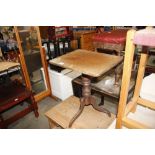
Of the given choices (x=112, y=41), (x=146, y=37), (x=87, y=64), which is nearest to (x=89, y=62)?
(x=87, y=64)

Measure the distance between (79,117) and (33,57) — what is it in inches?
62.3

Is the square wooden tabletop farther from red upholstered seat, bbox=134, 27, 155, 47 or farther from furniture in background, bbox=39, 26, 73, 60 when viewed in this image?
furniture in background, bbox=39, 26, 73, 60

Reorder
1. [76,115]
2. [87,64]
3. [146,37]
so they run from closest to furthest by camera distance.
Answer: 1. [146,37]
2. [87,64]
3. [76,115]

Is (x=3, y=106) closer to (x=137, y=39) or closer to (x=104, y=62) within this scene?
(x=104, y=62)

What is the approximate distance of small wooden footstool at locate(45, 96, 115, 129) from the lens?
6.22ft

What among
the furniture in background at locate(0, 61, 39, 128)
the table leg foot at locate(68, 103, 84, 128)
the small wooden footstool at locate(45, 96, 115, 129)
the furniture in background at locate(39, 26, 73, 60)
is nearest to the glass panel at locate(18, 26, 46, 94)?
the furniture in background at locate(39, 26, 73, 60)

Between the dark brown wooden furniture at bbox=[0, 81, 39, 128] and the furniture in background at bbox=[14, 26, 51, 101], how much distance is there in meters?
0.29

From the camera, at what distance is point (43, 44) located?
10.4ft

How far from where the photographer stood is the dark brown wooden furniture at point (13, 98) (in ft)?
7.93

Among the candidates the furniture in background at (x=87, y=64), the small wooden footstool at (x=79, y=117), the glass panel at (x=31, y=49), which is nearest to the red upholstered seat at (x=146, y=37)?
the furniture in background at (x=87, y=64)

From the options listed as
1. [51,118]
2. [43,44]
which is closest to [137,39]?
[51,118]

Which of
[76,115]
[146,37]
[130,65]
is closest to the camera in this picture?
[146,37]

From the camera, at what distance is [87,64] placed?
1.61 metres

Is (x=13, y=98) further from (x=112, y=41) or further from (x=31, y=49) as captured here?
(x=112, y=41)
